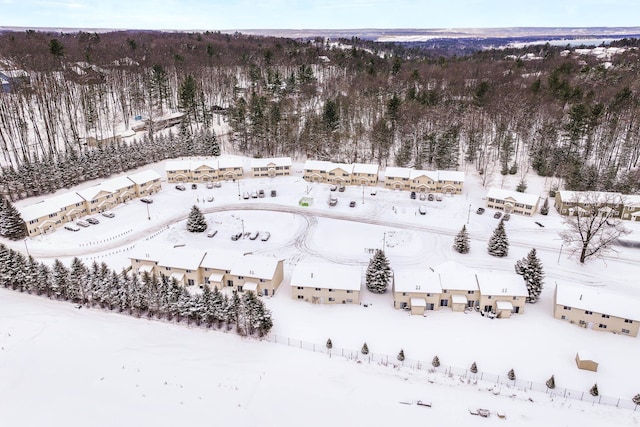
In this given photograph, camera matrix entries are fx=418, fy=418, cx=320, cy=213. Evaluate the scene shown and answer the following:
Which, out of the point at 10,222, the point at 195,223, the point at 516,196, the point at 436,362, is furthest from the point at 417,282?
the point at 10,222

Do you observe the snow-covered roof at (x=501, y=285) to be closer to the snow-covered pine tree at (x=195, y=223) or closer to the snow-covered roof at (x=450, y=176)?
the snow-covered roof at (x=450, y=176)

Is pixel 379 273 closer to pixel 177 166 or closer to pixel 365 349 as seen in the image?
pixel 365 349

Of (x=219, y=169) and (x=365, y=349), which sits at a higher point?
(x=219, y=169)

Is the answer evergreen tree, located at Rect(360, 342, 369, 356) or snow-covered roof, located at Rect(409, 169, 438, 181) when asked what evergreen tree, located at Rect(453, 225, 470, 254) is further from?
evergreen tree, located at Rect(360, 342, 369, 356)

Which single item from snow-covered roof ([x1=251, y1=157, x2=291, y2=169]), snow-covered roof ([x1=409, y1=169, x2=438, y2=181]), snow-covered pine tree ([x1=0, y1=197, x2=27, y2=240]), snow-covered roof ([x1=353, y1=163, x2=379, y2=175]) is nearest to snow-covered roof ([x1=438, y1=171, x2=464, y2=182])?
snow-covered roof ([x1=409, y1=169, x2=438, y2=181])

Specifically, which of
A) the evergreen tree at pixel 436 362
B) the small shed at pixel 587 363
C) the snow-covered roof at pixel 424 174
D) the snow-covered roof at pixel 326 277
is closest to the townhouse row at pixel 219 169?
the snow-covered roof at pixel 424 174

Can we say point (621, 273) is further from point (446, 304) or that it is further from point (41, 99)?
point (41, 99)
